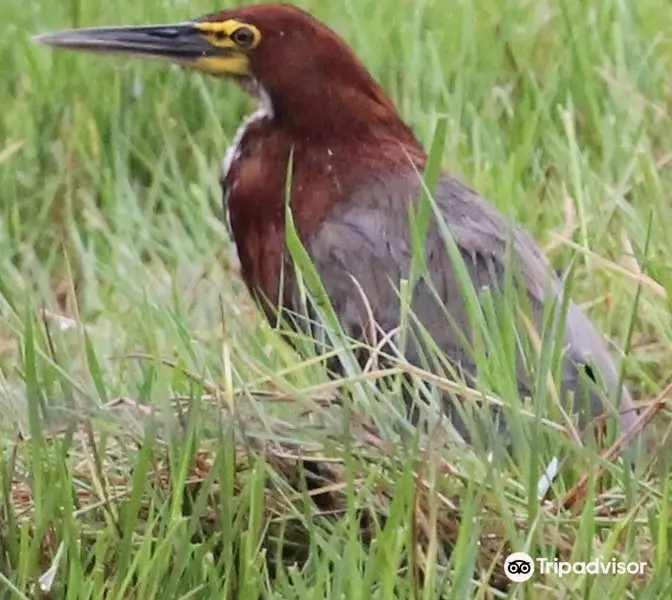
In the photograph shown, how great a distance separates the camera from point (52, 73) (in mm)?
2418

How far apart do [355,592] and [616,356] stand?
2.45ft

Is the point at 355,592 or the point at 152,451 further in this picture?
the point at 152,451

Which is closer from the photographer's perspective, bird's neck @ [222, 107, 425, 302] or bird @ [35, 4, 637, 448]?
bird @ [35, 4, 637, 448]

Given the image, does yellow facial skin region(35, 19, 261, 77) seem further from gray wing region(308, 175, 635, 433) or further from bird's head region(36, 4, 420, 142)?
gray wing region(308, 175, 635, 433)

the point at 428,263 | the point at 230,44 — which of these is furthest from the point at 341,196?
the point at 230,44

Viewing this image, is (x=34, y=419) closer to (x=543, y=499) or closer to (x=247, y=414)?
(x=247, y=414)

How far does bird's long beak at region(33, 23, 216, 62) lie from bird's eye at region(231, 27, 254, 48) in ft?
0.13

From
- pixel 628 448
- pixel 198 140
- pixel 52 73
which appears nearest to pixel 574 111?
pixel 198 140

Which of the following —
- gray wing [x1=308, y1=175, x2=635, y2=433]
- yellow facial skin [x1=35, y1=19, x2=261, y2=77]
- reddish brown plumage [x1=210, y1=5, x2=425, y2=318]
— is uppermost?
yellow facial skin [x1=35, y1=19, x2=261, y2=77]

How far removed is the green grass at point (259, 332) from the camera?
1.18 metres

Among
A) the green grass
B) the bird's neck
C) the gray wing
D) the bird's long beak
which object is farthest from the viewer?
the bird's long beak

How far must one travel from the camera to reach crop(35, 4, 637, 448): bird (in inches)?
68.2

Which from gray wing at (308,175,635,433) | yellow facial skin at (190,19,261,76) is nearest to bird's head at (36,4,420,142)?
yellow facial skin at (190,19,261,76)

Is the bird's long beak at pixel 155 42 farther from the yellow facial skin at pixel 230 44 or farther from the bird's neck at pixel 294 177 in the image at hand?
the bird's neck at pixel 294 177
